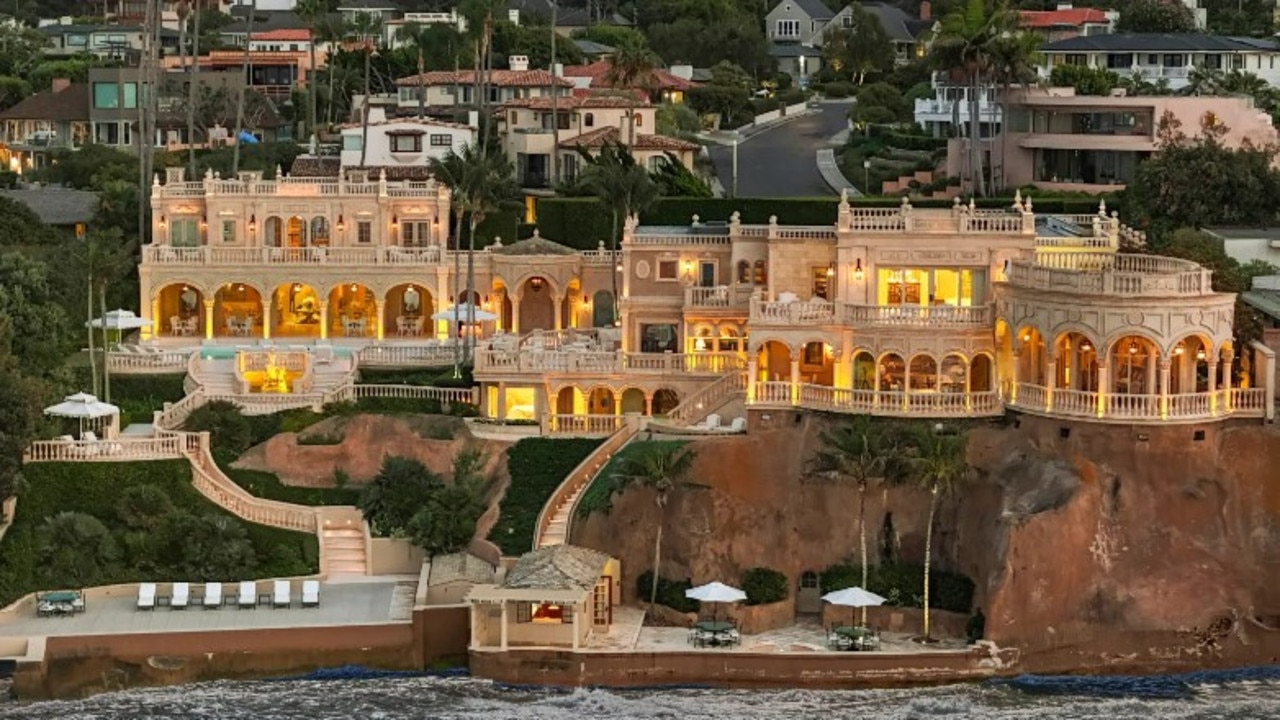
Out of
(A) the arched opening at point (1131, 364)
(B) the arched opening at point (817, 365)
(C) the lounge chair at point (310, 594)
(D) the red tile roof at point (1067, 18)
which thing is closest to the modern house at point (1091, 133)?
(B) the arched opening at point (817, 365)

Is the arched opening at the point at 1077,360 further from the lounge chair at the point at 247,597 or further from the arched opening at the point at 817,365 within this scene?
the lounge chair at the point at 247,597

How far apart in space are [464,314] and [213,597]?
873 inches

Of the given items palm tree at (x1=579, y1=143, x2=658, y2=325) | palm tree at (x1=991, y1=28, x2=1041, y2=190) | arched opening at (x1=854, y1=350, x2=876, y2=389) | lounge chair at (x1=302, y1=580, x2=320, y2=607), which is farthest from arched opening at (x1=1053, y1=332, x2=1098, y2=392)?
palm tree at (x1=991, y1=28, x2=1041, y2=190)

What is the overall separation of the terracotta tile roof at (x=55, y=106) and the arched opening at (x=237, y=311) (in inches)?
2025

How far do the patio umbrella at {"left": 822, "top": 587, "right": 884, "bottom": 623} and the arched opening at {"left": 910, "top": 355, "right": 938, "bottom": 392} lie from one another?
8490 millimetres

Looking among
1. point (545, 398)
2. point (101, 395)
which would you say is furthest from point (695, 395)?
point (101, 395)

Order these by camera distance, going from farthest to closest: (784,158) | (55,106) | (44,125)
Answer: (55,106) < (44,125) < (784,158)

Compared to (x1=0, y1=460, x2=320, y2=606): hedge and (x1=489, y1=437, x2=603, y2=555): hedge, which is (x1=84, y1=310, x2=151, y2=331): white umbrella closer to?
(x1=0, y1=460, x2=320, y2=606): hedge

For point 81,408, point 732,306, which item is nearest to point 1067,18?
point 732,306

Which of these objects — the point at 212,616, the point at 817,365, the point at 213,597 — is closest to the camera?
the point at 212,616

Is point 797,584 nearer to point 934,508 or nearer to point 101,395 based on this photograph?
point 934,508

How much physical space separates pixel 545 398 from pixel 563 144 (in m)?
32.3

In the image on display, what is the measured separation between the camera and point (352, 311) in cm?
11325

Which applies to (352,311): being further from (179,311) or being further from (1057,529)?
(1057,529)
